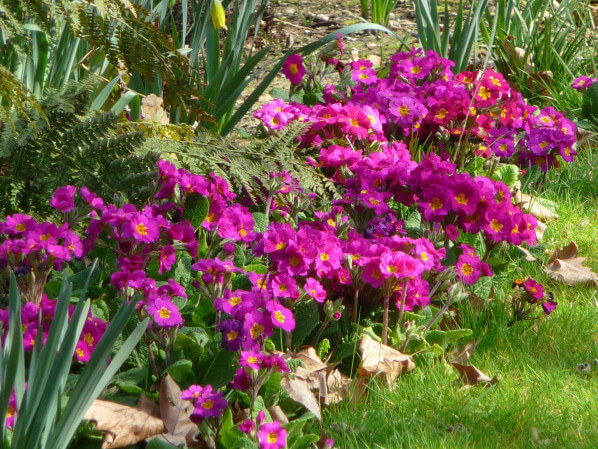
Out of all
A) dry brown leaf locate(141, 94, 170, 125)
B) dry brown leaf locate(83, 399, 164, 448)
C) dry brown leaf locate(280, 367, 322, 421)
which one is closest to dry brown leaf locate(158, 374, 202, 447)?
dry brown leaf locate(83, 399, 164, 448)

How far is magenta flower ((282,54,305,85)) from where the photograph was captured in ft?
10.5

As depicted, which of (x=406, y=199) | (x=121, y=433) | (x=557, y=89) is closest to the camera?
(x=121, y=433)

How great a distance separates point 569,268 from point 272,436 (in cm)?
154

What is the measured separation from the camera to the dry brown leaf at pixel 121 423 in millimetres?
1570

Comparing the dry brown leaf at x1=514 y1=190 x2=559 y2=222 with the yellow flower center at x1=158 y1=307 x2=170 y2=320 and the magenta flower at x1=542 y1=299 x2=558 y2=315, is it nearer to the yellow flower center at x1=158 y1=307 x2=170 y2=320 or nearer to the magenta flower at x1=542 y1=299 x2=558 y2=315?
the magenta flower at x1=542 y1=299 x2=558 y2=315

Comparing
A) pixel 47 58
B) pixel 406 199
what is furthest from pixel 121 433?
pixel 47 58

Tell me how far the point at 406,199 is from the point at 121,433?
1.26 m

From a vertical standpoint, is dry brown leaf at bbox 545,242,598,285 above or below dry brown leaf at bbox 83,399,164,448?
below

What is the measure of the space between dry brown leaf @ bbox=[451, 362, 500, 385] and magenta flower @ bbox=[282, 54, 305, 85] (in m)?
1.62

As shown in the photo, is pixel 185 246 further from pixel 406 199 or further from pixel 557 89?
pixel 557 89

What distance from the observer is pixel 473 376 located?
2.03 metres

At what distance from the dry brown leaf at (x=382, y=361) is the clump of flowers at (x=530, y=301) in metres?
0.45

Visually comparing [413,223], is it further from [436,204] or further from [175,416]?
[175,416]

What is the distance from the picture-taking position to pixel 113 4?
6.26 ft
